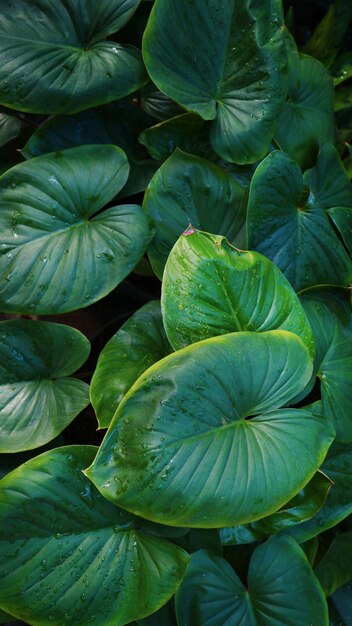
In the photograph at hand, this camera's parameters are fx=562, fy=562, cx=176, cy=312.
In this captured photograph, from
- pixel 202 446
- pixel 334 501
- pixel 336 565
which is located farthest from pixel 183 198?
pixel 336 565

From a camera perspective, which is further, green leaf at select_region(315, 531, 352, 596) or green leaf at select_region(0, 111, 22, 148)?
green leaf at select_region(0, 111, 22, 148)

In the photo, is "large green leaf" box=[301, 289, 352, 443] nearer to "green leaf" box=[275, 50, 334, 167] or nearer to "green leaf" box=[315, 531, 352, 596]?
"green leaf" box=[315, 531, 352, 596]

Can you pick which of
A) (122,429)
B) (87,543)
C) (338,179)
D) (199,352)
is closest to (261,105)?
(338,179)

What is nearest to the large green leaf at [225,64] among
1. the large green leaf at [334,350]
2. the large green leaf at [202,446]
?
the large green leaf at [334,350]

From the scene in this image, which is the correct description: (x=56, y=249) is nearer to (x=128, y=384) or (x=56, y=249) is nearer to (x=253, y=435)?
(x=128, y=384)

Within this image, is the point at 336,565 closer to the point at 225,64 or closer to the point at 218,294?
the point at 218,294

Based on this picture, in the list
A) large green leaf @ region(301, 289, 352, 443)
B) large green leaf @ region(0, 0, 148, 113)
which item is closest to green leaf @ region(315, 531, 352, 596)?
large green leaf @ region(301, 289, 352, 443)

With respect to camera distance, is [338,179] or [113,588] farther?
[338,179]

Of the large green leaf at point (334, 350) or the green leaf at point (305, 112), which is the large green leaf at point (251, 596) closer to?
the large green leaf at point (334, 350)
